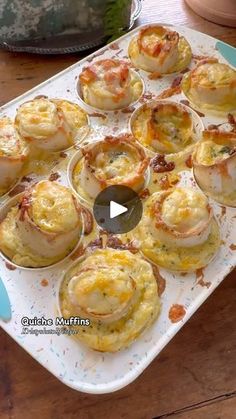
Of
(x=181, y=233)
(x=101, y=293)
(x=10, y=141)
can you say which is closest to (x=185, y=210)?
(x=181, y=233)

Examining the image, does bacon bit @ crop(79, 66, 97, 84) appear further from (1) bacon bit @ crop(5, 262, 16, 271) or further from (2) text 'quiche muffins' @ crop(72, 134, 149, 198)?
(1) bacon bit @ crop(5, 262, 16, 271)

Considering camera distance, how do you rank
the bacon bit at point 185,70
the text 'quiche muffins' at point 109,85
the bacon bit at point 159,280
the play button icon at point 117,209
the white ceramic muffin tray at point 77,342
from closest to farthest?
the white ceramic muffin tray at point 77,342 < the bacon bit at point 159,280 < the play button icon at point 117,209 < the text 'quiche muffins' at point 109,85 < the bacon bit at point 185,70

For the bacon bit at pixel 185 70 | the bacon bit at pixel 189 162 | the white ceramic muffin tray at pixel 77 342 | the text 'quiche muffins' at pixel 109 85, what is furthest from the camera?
the bacon bit at pixel 185 70

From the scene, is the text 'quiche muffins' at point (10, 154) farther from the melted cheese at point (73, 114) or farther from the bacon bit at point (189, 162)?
the bacon bit at point (189, 162)

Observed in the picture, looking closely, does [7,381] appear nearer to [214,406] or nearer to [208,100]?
[214,406]

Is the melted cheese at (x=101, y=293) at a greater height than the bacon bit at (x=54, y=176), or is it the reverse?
the bacon bit at (x=54, y=176)

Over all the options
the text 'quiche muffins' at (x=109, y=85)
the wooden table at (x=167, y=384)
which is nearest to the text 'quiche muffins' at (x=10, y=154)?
the text 'quiche muffins' at (x=109, y=85)

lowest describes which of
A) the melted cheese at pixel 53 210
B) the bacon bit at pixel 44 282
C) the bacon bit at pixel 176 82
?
the bacon bit at pixel 44 282

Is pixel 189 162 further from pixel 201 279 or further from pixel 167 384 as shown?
pixel 167 384
